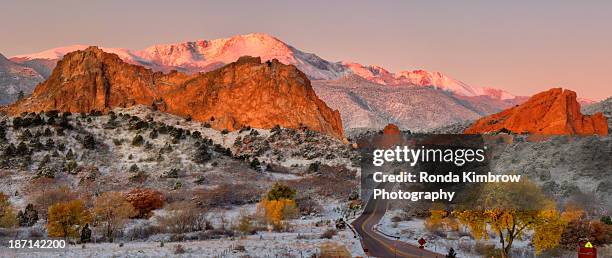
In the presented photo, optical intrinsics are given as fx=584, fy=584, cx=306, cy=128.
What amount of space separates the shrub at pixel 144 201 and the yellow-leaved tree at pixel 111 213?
7.81 m

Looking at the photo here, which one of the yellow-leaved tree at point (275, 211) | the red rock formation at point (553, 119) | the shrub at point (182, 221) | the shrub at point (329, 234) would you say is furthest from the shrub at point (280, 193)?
the red rock formation at point (553, 119)

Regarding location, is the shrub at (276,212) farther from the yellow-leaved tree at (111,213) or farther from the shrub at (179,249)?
the shrub at (179,249)

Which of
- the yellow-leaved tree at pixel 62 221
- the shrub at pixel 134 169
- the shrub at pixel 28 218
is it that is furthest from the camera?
the shrub at pixel 134 169

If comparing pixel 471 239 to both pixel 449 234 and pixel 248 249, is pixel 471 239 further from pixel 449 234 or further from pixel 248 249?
pixel 248 249

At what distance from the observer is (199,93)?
145625 millimetres

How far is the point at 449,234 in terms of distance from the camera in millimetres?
55219

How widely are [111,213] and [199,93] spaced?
301 feet

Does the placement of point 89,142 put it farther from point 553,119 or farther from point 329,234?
point 553,119

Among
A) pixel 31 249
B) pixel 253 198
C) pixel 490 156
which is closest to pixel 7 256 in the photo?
pixel 31 249

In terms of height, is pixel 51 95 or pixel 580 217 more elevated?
pixel 51 95

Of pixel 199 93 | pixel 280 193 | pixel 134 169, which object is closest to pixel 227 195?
pixel 280 193

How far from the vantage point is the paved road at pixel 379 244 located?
144 ft

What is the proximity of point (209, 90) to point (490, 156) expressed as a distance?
78290 millimetres

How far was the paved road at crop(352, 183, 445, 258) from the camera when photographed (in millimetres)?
43875
